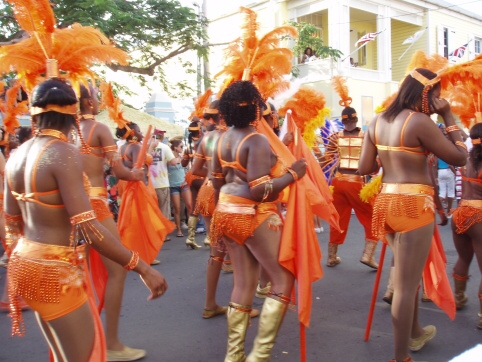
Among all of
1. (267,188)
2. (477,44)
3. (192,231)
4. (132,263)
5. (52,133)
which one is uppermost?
(477,44)

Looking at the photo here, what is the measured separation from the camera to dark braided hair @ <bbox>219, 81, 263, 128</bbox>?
347 centimetres

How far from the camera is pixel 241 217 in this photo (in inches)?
135

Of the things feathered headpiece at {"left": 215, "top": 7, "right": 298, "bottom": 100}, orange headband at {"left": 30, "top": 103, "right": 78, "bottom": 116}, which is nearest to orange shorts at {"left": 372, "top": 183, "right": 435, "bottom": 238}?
feathered headpiece at {"left": 215, "top": 7, "right": 298, "bottom": 100}

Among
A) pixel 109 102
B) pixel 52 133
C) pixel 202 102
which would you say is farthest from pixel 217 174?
pixel 202 102

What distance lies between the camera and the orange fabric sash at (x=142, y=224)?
16.8ft

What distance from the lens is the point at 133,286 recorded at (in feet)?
20.3

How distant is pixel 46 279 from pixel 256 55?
106 inches

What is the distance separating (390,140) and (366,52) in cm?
1983

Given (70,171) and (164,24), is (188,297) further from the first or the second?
(164,24)

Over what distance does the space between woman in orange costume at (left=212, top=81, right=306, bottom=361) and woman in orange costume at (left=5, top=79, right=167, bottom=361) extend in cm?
102

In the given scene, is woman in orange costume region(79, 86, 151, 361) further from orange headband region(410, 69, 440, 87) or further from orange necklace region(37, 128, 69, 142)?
orange headband region(410, 69, 440, 87)

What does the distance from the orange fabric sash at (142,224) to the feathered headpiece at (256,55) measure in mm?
1607

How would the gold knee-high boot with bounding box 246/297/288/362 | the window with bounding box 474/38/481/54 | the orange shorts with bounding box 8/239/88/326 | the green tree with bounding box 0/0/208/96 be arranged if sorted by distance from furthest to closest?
1. the window with bounding box 474/38/481/54
2. the green tree with bounding box 0/0/208/96
3. the gold knee-high boot with bounding box 246/297/288/362
4. the orange shorts with bounding box 8/239/88/326

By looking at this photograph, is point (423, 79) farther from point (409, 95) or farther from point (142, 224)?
point (142, 224)
